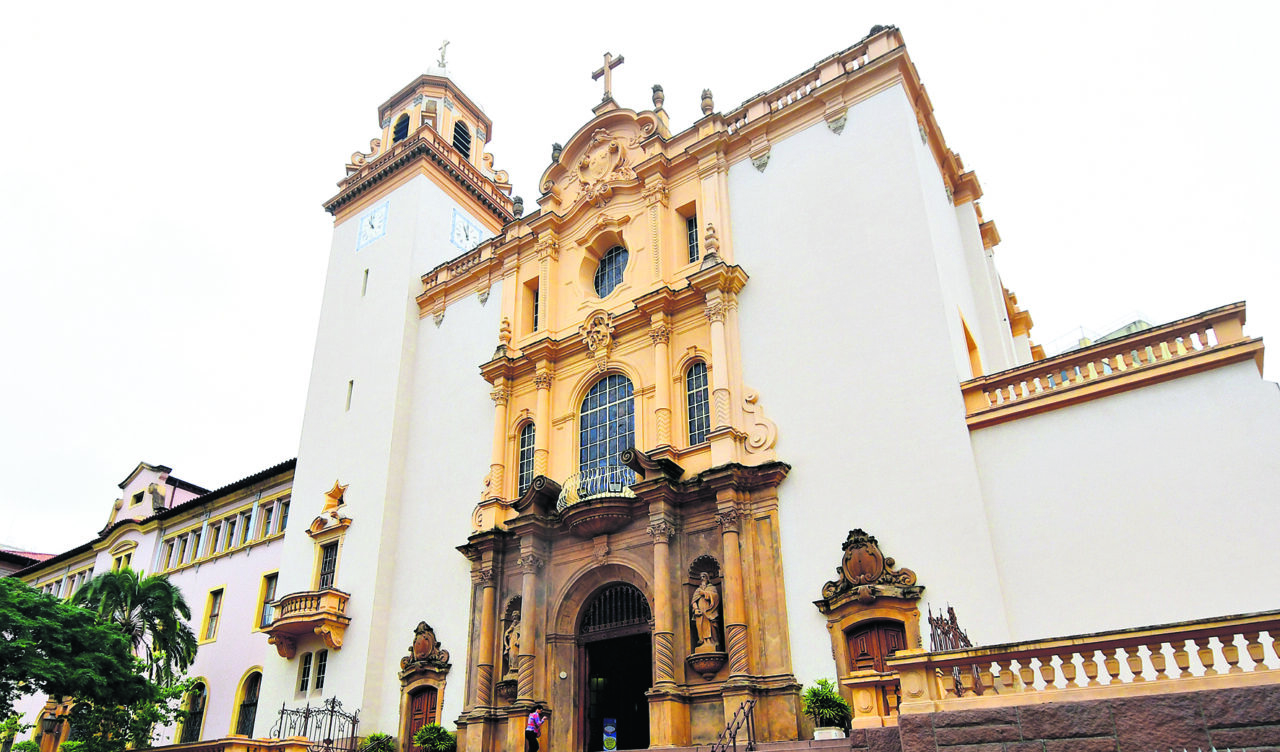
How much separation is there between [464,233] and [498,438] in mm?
10904

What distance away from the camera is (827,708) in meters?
14.7

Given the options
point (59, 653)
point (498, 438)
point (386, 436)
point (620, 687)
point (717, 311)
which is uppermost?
point (717, 311)

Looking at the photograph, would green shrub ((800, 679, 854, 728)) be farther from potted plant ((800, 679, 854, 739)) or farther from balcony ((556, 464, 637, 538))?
balcony ((556, 464, 637, 538))

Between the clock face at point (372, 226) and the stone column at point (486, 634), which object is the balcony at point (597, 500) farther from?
the clock face at point (372, 226)

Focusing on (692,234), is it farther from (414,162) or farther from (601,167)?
(414,162)

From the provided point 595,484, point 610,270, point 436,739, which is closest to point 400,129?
point 610,270

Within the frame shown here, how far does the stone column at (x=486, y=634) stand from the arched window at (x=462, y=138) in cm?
1970

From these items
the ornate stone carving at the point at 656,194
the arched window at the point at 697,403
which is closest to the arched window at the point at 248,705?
the arched window at the point at 697,403

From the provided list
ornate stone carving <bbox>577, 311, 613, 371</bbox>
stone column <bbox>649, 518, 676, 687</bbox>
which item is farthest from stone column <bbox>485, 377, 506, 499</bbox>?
stone column <bbox>649, 518, 676, 687</bbox>

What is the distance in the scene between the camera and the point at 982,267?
22.7 metres

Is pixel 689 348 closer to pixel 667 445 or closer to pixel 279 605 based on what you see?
pixel 667 445

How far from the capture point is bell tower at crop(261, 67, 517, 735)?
23.1 metres

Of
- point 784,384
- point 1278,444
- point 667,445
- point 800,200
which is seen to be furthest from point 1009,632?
point 800,200

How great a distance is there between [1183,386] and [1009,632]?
4.95 metres
